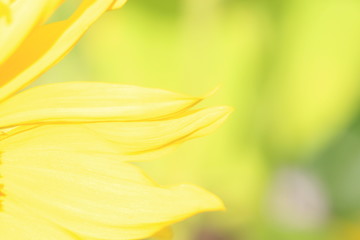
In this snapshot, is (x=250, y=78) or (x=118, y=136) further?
(x=250, y=78)

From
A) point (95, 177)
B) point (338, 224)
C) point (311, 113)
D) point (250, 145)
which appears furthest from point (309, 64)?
point (95, 177)

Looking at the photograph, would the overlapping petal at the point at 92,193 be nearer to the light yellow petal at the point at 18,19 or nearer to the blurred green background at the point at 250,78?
the light yellow petal at the point at 18,19

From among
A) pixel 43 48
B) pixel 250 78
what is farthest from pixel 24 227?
pixel 250 78

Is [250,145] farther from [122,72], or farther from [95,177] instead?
[95,177]

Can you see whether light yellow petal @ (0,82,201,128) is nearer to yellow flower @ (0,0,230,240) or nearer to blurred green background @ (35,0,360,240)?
yellow flower @ (0,0,230,240)

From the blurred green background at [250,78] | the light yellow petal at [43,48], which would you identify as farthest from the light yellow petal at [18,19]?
the blurred green background at [250,78]

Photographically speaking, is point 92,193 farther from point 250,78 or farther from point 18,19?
point 250,78
